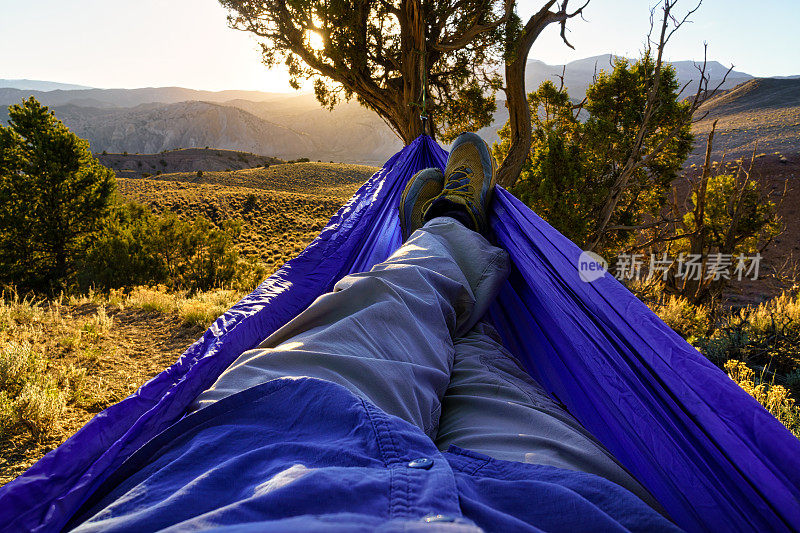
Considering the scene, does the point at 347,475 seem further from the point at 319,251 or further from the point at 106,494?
the point at 319,251

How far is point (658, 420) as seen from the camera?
0.56 m

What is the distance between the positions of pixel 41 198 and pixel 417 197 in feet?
30.9

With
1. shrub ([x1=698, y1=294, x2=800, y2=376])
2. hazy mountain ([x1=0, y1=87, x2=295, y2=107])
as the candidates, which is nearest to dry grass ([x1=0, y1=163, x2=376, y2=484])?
shrub ([x1=698, y1=294, x2=800, y2=376])

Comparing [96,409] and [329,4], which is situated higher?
[329,4]

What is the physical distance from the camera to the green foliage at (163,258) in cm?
732

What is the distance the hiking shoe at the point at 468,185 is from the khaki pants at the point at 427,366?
471 mm

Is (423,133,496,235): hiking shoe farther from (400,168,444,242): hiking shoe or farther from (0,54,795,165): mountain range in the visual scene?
(0,54,795,165): mountain range

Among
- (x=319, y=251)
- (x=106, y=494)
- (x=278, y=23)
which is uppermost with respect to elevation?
(x=278, y=23)

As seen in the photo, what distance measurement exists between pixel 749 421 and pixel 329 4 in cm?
365

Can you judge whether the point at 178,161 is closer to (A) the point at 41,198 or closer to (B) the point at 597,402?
(A) the point at 41,198

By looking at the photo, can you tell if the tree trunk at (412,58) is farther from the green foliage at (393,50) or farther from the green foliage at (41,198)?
the green foliage at (41,198)

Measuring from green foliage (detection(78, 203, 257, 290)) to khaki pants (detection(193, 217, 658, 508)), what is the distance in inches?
274

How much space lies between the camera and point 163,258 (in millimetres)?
7883

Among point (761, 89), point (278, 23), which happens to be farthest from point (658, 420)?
point (761, 89)
